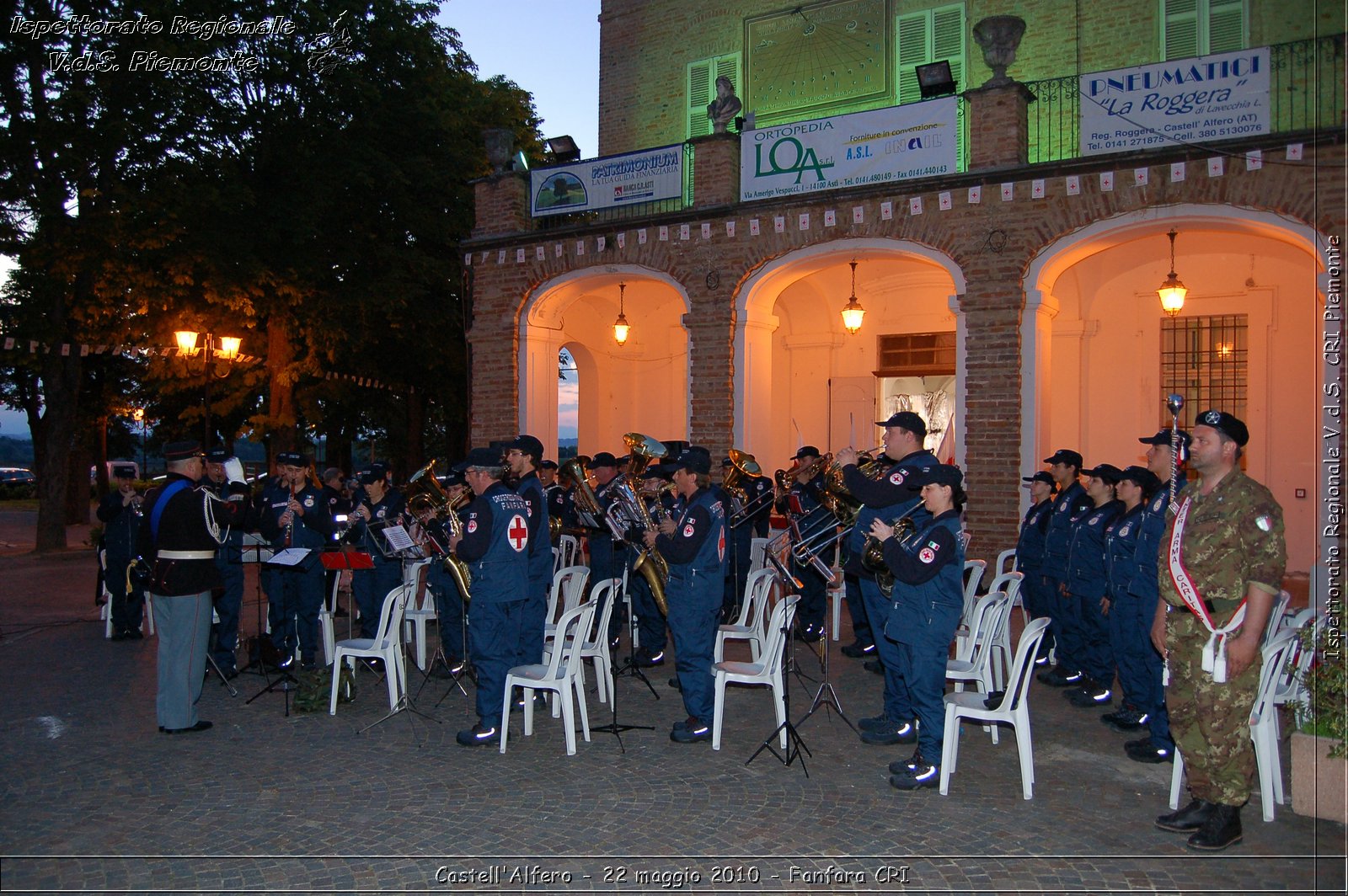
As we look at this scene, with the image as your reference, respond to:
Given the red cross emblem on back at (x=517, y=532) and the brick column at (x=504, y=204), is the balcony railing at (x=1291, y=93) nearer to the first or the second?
the brick column at (x=504, y=204)

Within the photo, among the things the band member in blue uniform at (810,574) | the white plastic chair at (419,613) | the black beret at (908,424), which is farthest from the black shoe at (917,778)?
the white plastic chair at (419,613)

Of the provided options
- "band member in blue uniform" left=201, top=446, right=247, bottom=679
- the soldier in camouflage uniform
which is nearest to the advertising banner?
"band member in blue uniform" left=201, top=446, right=247, bottom=679

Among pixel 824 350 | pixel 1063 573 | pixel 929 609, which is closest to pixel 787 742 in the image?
pixel 929 609

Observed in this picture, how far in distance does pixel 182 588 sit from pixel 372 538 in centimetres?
187

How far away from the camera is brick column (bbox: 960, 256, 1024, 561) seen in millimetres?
12219

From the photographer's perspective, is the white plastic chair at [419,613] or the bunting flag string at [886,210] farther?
the bunting flag string at [886,210]

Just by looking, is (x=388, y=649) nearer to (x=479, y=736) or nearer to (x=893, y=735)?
(x=479, y=736)

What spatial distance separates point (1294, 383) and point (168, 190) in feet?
62.4

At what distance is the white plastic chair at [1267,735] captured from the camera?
5.45 metres

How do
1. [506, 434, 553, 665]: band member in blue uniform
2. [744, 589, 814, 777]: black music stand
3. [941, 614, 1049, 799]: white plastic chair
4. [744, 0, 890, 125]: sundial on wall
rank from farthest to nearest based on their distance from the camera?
[744, 0, 890, 125]: sundial on wall, [506, 434, 553, 665]: band member in blue uniform, [744, 589, 814, 777]: black music stand, [941, 614, 1049, 799]: white plastic chair

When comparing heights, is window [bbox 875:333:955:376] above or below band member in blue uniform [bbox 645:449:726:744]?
above

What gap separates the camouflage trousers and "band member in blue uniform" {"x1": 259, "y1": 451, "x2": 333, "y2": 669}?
6797 mm

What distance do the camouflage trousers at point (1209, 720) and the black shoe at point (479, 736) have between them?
4312 mm

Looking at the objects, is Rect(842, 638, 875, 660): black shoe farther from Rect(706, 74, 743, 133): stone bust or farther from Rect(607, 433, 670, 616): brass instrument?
Rect(706, 74, 743, 133): stone bust
